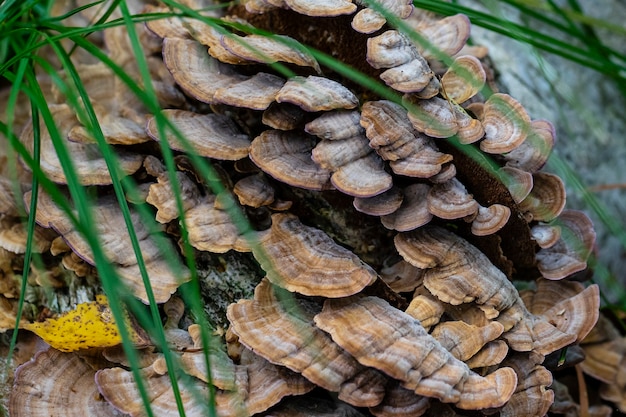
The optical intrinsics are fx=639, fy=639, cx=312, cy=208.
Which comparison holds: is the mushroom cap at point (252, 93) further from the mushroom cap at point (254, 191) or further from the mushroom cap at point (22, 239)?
the mushroom cap at point (22, 239)

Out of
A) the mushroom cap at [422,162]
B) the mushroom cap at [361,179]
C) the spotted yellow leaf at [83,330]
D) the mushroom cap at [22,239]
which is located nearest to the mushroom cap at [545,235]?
the mushroom cap at [422,162]

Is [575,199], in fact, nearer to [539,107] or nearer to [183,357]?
[539,107]

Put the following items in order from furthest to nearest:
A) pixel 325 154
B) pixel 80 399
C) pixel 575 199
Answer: pixel 575 199, pixel 80 399, pixel 325 154

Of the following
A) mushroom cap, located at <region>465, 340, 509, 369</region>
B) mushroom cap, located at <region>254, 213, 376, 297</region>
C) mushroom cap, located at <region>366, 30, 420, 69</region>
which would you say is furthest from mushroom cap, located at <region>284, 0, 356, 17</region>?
mushroom cap, located at <region>465, 340, 509, 369</region>

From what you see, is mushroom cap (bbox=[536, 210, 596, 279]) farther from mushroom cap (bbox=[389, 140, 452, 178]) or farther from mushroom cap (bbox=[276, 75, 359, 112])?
mushroom cap (bbox=[276, 75, 359, 112])

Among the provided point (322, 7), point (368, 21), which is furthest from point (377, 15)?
point (322, 7)

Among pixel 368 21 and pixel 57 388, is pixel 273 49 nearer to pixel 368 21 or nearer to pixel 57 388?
pixel 368 21

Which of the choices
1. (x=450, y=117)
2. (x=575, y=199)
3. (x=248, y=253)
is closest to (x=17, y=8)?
(x=248, y=253)
